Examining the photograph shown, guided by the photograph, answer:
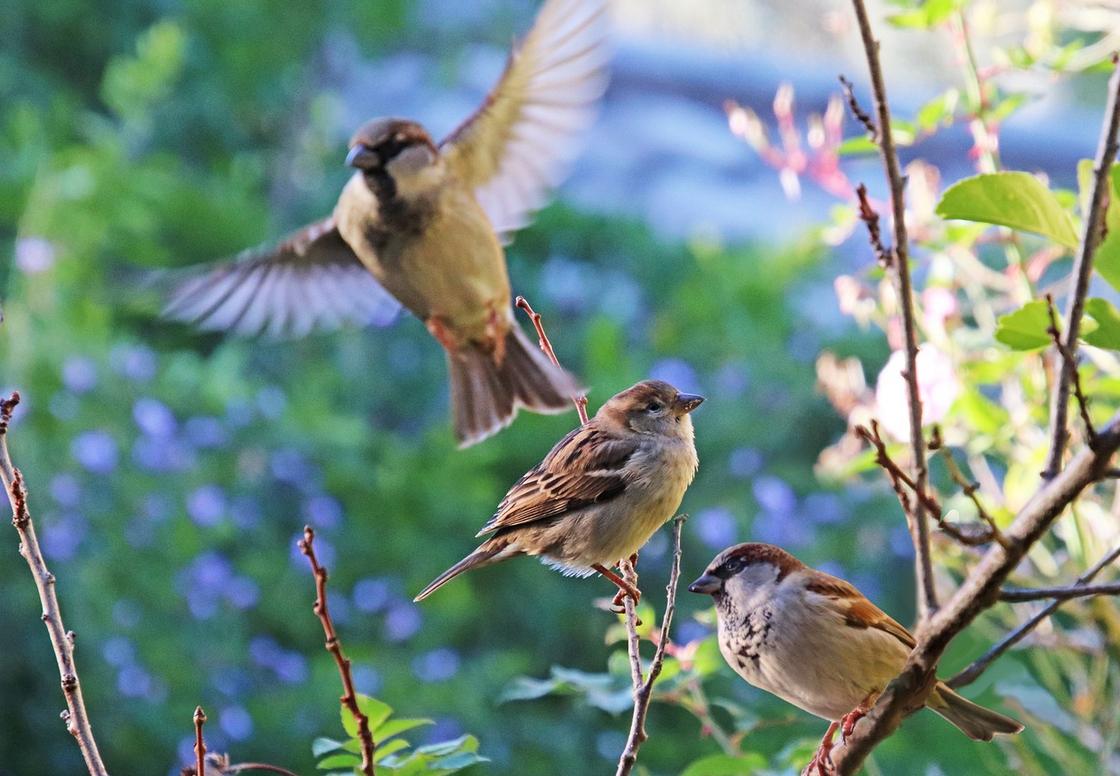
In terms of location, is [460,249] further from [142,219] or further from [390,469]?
[142,219]

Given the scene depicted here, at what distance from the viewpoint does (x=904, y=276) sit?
1.73 feet

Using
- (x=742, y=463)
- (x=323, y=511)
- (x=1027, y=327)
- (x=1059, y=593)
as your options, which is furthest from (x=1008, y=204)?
(x=742, y=463)

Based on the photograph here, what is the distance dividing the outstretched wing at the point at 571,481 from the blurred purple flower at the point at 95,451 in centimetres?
166

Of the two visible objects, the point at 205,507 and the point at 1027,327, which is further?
the point at 205,507

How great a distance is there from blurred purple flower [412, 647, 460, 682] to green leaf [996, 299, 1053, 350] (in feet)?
6.42

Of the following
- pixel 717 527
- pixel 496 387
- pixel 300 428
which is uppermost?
pixel 300 428

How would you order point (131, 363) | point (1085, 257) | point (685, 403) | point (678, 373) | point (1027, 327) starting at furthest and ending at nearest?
point (678, 373) → point (131, 363) → point (685, 403) → point (1027, 327) → point (1085, 257)

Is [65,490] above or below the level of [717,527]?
above

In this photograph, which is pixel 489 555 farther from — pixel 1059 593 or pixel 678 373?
pixel 678 373

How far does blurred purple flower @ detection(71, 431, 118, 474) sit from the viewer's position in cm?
246

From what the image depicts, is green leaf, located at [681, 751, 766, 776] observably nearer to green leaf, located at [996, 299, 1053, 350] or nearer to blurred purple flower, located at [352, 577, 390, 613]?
green leaf, located at [996, 299, 1053, 350]

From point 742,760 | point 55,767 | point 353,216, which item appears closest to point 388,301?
point 353,216

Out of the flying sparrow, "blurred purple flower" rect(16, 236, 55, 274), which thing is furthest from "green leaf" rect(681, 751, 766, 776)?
"blurred purple flower" rect(16, 236, 55, 274)

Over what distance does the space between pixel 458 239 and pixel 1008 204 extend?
28.0 inches
